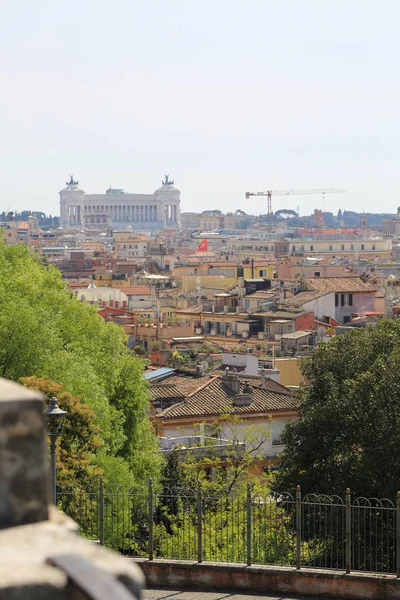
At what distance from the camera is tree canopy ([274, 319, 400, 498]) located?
19.6 meters

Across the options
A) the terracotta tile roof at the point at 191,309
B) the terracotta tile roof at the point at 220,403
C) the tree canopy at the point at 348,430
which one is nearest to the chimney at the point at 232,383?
the terracotta tile roof at the point at 220,403

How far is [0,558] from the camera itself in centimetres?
214

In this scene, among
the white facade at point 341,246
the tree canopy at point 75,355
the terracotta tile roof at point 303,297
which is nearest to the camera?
the tree canopy at point 75,355

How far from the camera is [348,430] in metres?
20.9

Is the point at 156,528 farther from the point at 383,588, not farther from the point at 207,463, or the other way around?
the point at 207,463

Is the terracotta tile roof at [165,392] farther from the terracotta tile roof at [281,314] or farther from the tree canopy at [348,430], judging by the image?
the terracotta tile roof at [281,314]

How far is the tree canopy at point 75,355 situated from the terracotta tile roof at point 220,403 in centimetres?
512

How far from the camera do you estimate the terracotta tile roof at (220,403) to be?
31484 mm

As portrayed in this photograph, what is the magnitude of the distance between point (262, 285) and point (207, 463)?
2227 inches

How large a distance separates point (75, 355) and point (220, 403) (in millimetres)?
11393

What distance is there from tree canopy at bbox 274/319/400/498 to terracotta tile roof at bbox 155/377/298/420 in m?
7.35

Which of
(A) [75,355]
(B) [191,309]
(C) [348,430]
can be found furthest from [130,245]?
(C) [348,430]

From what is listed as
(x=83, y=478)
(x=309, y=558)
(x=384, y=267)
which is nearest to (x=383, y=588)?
(x=309, y=558)

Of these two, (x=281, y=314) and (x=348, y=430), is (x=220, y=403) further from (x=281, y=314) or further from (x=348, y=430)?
(x=281, y=314)
